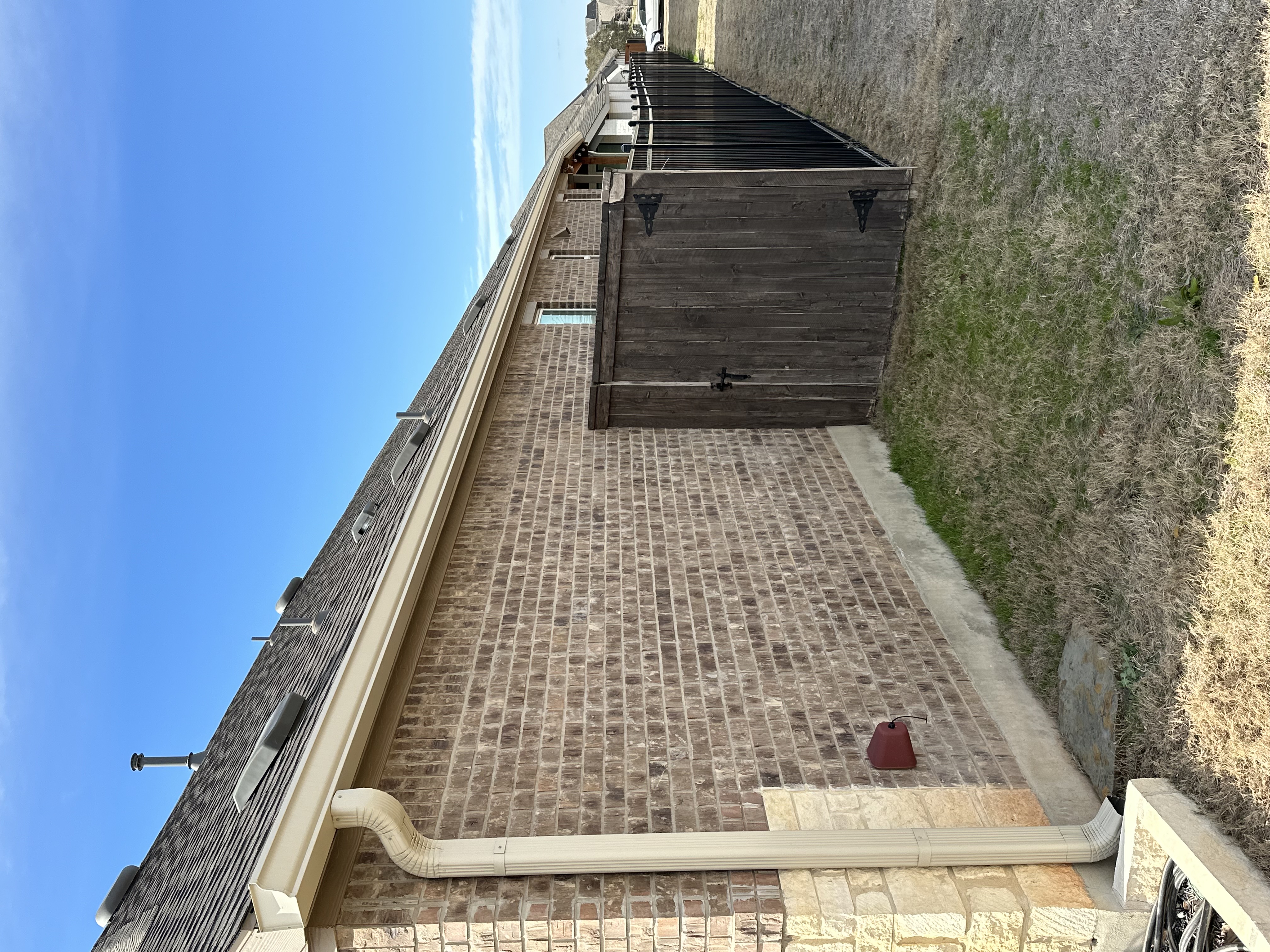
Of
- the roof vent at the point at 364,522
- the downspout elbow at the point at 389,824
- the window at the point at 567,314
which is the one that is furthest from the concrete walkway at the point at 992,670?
the window at the point at 567,314

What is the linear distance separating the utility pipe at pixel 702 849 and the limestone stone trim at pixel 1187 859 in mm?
191

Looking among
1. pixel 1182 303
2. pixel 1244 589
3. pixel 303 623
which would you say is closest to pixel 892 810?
pixel 1244 589

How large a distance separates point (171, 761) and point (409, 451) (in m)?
3.37

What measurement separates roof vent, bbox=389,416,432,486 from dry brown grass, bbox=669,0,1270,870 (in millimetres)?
4681

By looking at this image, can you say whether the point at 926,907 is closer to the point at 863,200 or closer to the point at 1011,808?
the point at 1011,808

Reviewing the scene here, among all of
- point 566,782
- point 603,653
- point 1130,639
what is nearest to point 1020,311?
point 1130,639

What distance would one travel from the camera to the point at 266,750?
5.24 meters

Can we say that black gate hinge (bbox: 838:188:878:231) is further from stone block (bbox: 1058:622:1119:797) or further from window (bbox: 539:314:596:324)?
window (bbox: 539:314:596:324)

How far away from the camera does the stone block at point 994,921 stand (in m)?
4.46

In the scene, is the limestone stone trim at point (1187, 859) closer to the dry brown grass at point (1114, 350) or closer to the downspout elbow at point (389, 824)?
the dry brown grass at point (1114, 350)

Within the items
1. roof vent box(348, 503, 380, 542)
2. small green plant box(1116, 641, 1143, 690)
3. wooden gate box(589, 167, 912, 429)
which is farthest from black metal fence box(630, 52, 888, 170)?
small green plant box(1116, 641, 1143, 690)

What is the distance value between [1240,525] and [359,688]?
14.6 ft

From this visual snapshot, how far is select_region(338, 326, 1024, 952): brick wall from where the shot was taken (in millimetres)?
4418

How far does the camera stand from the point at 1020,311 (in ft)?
21.5
